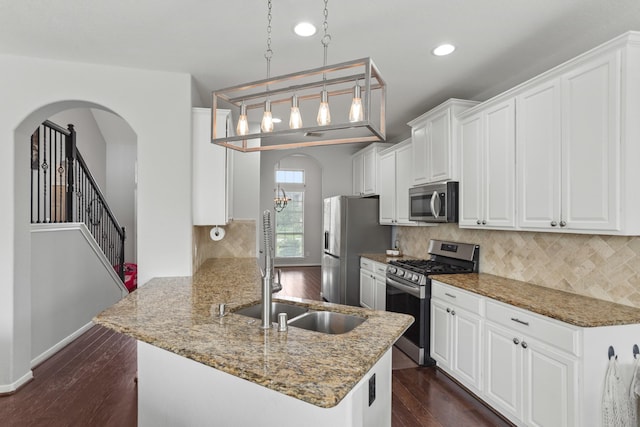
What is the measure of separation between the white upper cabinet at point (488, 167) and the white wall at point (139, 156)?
2414mm

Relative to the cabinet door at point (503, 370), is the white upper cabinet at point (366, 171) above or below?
above

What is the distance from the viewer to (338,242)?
5191mm

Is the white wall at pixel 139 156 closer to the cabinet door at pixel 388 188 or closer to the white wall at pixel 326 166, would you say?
the cabinet door at pixel 388 188

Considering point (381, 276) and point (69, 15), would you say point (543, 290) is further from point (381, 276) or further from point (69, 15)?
point (69, 15)

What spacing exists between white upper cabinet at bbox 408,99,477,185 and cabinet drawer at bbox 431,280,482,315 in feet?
3.37

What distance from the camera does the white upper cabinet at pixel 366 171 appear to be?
17.4 ft

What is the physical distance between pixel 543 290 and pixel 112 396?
131 inches

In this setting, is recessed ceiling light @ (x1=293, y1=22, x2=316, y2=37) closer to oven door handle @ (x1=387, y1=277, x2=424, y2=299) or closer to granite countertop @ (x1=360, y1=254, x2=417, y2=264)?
oven door handle @ (x1=387, y1=277, x2=424, y2=299)

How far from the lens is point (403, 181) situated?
177 inches

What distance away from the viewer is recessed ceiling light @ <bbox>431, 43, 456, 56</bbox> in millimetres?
2541

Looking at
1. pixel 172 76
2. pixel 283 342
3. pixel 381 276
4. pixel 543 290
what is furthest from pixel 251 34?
pixel 381 276

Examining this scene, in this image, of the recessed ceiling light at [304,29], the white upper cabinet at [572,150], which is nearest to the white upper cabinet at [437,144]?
the white upper cabinet at [572,150]

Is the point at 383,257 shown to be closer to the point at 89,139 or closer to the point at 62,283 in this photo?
the point at 62,283

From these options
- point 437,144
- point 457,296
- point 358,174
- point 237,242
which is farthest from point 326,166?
point 457,296
